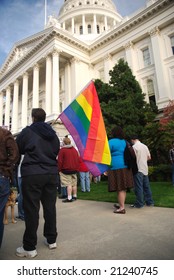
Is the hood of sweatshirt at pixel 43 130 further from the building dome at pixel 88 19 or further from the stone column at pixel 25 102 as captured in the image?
the building dome at pixel 88 19

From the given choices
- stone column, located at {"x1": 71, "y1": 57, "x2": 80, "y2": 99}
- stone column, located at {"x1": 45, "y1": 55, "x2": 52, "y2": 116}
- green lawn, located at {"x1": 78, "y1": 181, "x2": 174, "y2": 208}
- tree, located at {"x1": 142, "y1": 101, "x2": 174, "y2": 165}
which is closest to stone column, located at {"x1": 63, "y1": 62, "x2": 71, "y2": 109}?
stone column, located at {"x1": 71, "y1": 57, "x2": 80, "y2": 99}

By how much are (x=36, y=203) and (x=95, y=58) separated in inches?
1214

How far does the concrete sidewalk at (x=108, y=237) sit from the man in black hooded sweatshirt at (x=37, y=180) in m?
0.25

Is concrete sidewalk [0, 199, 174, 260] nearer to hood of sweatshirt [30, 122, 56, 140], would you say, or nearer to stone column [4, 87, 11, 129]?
hood of sweatshirt [30, 122, 56, 140]

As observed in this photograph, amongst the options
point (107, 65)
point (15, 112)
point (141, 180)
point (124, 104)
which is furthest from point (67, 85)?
point (141, 180)

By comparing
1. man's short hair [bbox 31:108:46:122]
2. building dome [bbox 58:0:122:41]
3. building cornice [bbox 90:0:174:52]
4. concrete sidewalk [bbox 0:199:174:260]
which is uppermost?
building dome [bbox 58:0:122:41]

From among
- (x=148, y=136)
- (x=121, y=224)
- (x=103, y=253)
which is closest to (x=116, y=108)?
(x=148, y=136)

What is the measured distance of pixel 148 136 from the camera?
48.3 ft

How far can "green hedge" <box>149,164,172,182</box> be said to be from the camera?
12.2m

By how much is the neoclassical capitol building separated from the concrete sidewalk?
17.7m

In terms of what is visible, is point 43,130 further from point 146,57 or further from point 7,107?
point 7,107

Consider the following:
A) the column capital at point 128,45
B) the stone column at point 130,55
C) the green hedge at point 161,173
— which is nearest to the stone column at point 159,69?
the column capital at point 128,45

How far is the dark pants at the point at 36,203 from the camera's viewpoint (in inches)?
105
